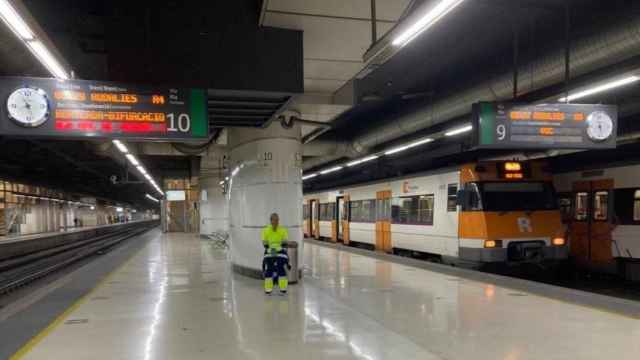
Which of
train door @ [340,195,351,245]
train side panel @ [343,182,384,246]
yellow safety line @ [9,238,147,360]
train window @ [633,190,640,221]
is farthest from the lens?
train door @ [340,195,351,245]

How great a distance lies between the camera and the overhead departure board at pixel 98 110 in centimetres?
669

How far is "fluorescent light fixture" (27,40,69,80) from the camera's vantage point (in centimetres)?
563

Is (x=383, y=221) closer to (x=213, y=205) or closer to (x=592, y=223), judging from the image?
(x=592, y=223)

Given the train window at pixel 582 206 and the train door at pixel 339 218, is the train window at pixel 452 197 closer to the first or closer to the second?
the train window at pixel 582 206

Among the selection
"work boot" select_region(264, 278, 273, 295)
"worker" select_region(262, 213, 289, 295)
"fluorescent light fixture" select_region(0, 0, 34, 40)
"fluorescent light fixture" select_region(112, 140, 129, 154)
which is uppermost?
"fluorescent light fixture" select_region(0, 0, 34, 40)

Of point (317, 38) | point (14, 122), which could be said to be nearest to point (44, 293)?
point (14, 122)

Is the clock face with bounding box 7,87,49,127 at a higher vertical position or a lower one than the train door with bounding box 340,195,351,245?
higher

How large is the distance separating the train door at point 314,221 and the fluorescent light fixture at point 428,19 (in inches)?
780

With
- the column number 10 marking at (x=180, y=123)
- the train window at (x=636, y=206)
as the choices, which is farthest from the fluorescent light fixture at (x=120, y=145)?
the train window at (x=636, y=206)

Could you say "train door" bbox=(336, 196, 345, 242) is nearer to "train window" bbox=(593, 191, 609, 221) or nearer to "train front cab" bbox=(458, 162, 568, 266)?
"train front cab" bbox=(458, 162, 568, 266)

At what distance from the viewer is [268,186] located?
10750 millimetres

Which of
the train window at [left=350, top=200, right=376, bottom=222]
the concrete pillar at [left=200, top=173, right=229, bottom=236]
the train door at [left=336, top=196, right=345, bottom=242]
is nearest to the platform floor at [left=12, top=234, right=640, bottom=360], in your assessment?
Result: the train window at [left=350, top=200, right=376, bottom=222]

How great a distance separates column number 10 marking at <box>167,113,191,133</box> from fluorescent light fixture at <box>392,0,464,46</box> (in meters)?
3.76

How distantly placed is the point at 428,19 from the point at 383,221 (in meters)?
12.3
